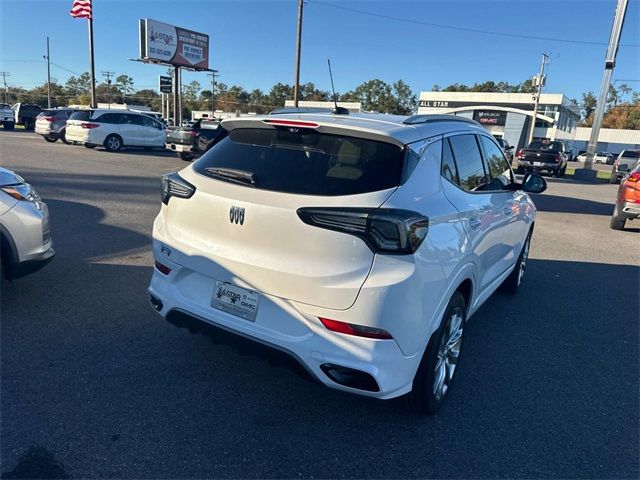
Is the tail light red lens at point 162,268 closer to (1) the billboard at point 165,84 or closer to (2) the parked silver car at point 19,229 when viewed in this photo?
(2) the parked silver car at point 19,229

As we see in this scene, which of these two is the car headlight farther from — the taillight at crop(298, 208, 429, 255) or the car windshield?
the car windshield

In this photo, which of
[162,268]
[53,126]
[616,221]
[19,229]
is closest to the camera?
[162,268]

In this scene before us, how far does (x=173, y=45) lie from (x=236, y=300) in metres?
32.4

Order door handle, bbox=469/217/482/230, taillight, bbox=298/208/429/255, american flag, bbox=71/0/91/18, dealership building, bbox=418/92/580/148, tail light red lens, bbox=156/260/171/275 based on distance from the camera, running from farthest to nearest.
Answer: dealership building, bbox=418/92/580/148, american flag, bbox=71/0/91/18, door handle, bbox=469/217/482/230, tail light red lens, bbox=156/260/171/275, taillight, bbox=298/208/429/255

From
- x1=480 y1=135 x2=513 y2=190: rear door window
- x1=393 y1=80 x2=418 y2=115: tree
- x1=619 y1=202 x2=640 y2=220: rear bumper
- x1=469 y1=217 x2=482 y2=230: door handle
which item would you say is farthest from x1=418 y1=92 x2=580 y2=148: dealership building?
x1=469 y1=217 x2=482 y2=230: door handle

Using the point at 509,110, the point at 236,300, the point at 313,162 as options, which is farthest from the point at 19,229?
the point at 509,110

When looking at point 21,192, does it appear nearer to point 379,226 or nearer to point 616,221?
point 379,226

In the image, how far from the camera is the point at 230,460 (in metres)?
2.47

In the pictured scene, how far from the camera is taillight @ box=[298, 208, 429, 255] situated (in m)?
2.37

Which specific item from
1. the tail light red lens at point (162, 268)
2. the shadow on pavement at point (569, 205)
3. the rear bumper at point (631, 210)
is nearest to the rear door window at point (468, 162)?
the tail light red lens at point (162, 268)

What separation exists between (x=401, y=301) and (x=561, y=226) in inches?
343

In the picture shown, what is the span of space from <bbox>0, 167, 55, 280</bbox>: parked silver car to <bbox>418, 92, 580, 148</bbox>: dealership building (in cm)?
6498

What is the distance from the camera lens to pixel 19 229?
3955mm

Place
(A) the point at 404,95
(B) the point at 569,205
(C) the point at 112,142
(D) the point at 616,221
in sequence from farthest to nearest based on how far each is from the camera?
1. (A) the point at 404,95
2. (C) the point at 112,142
3. (B) the point at 569,205
4. (D) the point at 616,221
